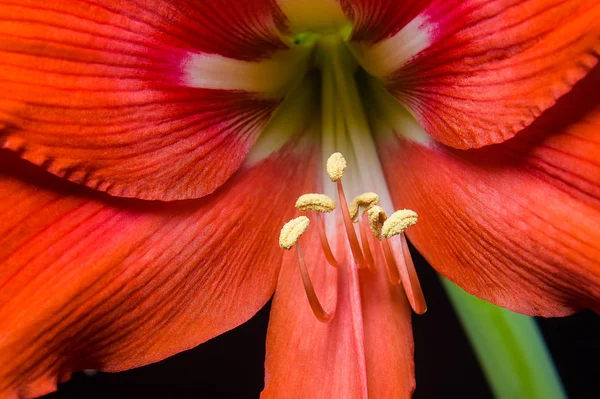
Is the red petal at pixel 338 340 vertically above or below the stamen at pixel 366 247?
below

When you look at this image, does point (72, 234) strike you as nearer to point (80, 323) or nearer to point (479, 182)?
point (80, 323)

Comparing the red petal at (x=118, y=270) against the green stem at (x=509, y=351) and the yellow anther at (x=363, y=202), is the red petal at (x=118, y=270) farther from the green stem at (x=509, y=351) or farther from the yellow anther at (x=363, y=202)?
the green stem at (x=509, y=351)

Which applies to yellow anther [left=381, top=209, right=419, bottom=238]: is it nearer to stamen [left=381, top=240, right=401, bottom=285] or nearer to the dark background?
stamen [left=381, top=240, right=401, bottom=285]

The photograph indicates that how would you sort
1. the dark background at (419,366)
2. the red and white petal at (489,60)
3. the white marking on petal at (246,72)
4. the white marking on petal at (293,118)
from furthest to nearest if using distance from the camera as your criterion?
the dark background at (419,366)
the white marking on petal at (293,118)
the white marking on petal at (246,72)
the red and white petal at (489,60)

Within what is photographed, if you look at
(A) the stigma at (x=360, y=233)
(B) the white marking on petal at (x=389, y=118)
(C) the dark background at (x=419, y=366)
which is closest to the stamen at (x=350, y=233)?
(A) the stigma at (x=360, y=233)

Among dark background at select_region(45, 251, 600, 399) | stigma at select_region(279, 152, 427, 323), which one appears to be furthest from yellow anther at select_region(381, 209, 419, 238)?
dark background at select_region(45, 251, 600, 399)

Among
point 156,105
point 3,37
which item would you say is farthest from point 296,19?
point 3,37
